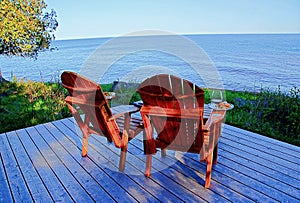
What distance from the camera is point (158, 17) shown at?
66.4ft

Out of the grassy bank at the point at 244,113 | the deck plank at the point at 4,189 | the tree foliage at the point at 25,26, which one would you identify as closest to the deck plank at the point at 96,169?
the deck plank at the point at 4,189

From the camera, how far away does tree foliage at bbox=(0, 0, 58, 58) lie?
5285 mm

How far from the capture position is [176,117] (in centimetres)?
177

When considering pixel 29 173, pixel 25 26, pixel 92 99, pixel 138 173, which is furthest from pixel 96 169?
pixel 25 26

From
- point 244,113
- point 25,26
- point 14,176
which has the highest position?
point 25,26

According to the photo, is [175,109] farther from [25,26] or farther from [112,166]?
[25,26]

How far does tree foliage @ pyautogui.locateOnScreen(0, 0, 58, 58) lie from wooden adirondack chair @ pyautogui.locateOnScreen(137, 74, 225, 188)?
5.11 meters

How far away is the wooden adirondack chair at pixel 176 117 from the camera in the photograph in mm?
1608

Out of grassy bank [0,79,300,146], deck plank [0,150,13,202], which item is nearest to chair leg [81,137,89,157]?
deck plank [0,150,13,202]

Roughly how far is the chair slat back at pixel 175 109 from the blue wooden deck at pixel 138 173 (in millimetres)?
360

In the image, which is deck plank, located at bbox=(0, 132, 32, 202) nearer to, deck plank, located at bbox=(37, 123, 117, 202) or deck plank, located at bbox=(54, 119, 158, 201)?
deck plank, located at bbox=(37, 123, 117, 202)

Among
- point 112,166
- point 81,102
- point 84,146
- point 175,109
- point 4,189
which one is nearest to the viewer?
point 175,109

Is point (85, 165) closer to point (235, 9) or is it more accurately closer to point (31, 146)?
point (31, 146)

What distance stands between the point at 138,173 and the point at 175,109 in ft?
2.67
